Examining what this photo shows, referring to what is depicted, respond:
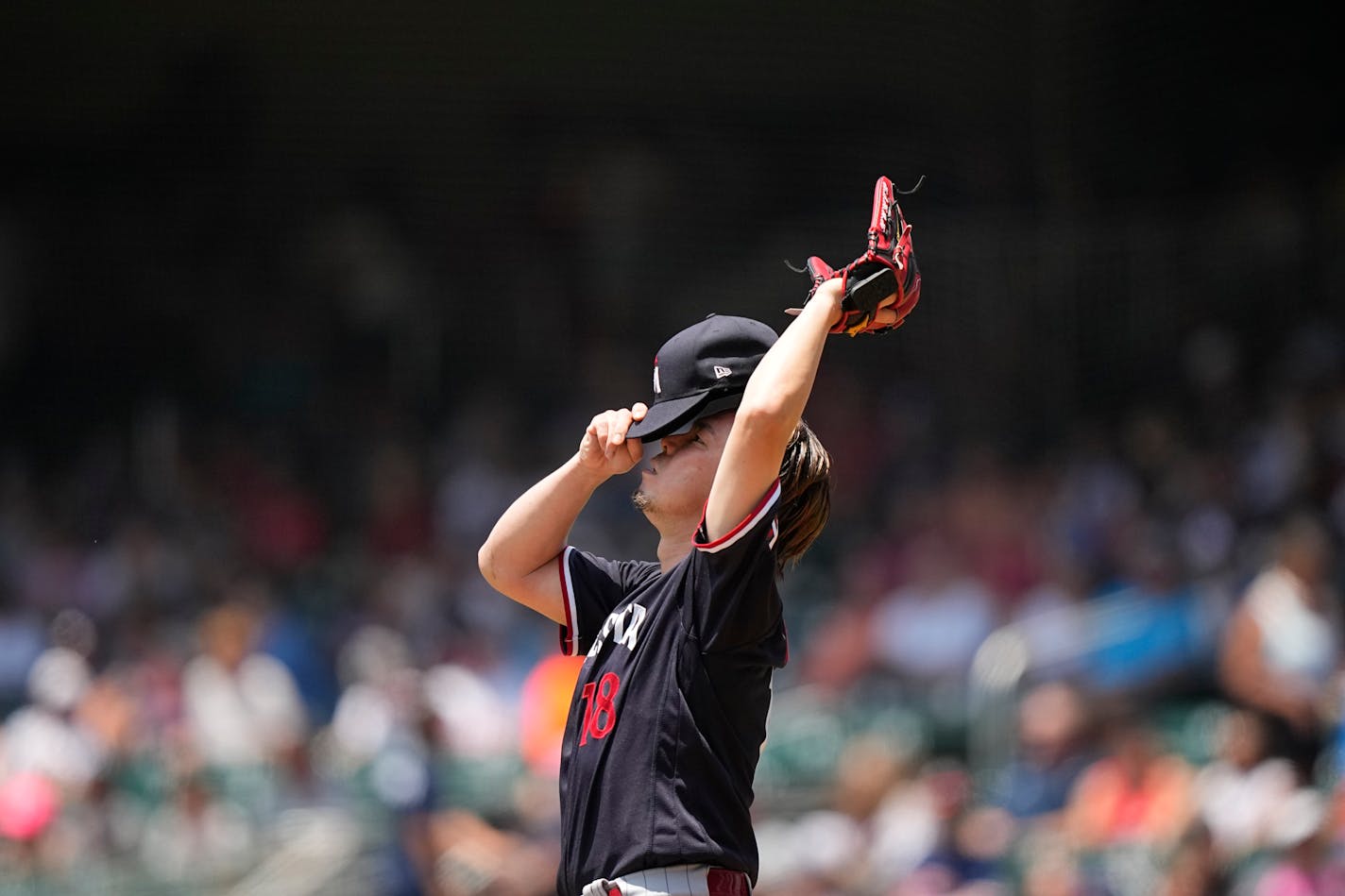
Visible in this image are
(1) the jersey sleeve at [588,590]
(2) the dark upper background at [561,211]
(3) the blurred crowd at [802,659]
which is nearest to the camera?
(1) the jersey sleeve at [588,590]

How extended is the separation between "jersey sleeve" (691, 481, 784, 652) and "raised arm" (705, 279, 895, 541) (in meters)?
0.02

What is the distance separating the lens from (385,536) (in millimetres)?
7883

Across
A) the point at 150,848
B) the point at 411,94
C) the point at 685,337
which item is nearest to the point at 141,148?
the point at 411,94

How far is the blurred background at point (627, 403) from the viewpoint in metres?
6.61

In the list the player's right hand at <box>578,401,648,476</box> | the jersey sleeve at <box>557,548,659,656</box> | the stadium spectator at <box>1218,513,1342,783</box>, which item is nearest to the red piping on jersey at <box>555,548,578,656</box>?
the jersey sleeve at <box>557,548,659,656</box>

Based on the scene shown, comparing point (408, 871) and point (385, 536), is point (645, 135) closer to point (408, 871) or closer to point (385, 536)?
point (385, 536)

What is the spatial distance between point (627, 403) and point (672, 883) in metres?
5.45

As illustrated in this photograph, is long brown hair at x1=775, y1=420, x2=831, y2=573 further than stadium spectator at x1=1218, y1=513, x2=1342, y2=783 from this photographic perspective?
No

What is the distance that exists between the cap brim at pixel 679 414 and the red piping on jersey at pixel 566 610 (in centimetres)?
31

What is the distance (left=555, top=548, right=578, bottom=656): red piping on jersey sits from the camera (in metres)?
2.70

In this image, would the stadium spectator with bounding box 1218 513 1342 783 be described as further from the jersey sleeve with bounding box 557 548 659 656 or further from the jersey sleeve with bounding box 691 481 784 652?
the jersey sleeve with bounding box 691 481 784 652

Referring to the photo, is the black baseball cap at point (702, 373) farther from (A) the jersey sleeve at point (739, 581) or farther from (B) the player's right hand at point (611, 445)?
(A) the jersey sleeve at point (739, 581)

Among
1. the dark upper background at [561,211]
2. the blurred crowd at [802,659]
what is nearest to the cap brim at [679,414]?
the blurred crowd at [802,659]

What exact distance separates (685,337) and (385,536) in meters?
5.52
